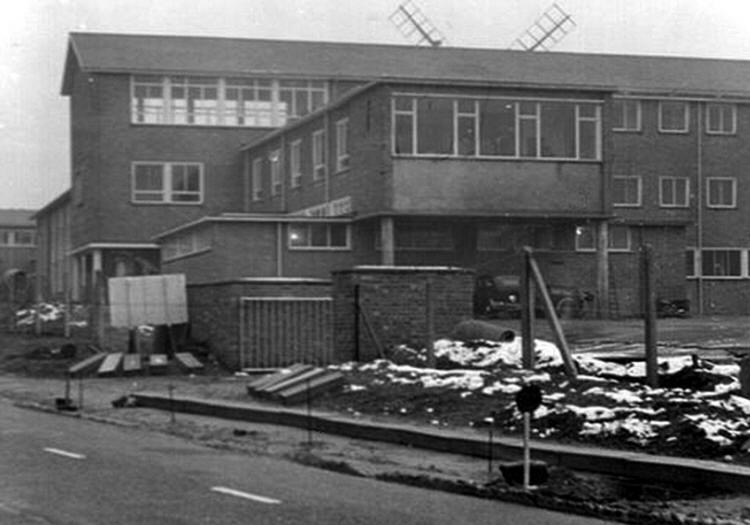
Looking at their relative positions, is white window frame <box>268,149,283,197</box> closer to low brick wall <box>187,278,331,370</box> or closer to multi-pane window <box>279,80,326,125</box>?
multi-pane window <box>279,80,326,125</box>

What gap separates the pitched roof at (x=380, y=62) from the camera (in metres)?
52.8

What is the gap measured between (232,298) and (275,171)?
23.4m

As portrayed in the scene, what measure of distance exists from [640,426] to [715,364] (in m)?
4.73

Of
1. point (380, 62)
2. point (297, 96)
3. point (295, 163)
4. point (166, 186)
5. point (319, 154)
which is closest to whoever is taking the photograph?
point (319, 154)

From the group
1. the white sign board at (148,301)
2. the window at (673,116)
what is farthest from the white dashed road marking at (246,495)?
the window at (673,116)

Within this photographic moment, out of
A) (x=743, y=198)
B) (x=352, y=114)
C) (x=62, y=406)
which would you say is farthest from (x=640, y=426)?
(x=743, y=198)

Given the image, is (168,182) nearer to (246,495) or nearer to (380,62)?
(380,62)

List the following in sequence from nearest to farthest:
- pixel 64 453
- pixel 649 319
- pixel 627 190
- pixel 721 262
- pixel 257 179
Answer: pixel 64 453
pixel 649 319
pixel 257 179
pixel 721 262
pixel 627 190

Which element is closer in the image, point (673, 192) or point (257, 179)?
point (257, 179)

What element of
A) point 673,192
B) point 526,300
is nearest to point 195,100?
point 673,192

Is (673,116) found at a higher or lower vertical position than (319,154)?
higher

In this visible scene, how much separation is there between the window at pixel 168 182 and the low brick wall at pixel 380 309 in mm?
29825

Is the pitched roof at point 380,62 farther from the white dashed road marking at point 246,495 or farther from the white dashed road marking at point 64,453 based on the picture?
the white dashed road marking at point 246,495

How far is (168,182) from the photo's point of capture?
177ft
